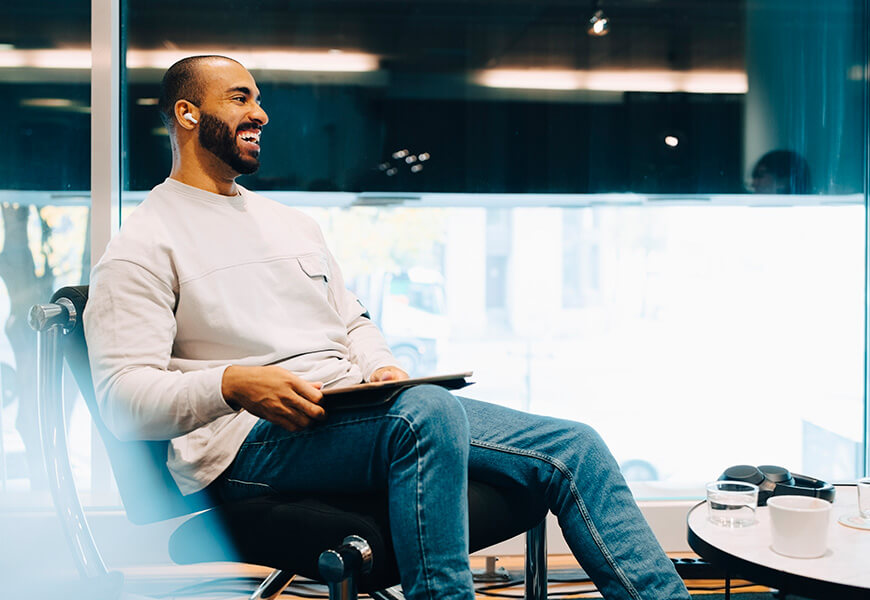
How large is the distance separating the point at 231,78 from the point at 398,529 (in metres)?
1.00

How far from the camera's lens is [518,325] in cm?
252

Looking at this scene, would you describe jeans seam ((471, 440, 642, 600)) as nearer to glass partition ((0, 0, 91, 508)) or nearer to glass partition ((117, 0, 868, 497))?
glass partition ((117, 0, 868, 497))

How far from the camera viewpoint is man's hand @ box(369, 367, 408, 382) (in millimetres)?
1534

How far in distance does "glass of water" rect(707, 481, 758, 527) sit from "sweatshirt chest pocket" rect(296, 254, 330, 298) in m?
0.85

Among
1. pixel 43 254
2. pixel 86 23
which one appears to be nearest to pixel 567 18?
pixel 86 23

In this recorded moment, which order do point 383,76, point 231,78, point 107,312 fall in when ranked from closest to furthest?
1. point 107,312
2. point 231,78
3. point 383,76

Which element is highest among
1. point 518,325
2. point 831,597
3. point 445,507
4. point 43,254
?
point 43,254

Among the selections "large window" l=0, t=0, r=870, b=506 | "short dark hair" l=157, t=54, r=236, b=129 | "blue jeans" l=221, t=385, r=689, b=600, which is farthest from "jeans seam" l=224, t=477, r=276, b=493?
"large window" l=0, t=0, r=870, b=506

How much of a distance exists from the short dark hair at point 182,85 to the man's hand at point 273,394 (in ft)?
2.20

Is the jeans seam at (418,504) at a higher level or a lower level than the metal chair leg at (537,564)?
higher

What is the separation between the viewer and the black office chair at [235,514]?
46.9 inches

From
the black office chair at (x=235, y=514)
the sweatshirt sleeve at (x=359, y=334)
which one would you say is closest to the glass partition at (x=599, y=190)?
the sweatshirt sleeve at (x=359, y=334)

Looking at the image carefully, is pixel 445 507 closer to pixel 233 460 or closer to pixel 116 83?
pixel 233 460

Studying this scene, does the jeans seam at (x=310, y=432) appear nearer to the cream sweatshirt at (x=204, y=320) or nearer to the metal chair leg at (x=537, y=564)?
the cream sweatshirt at (x=204, y=320)
